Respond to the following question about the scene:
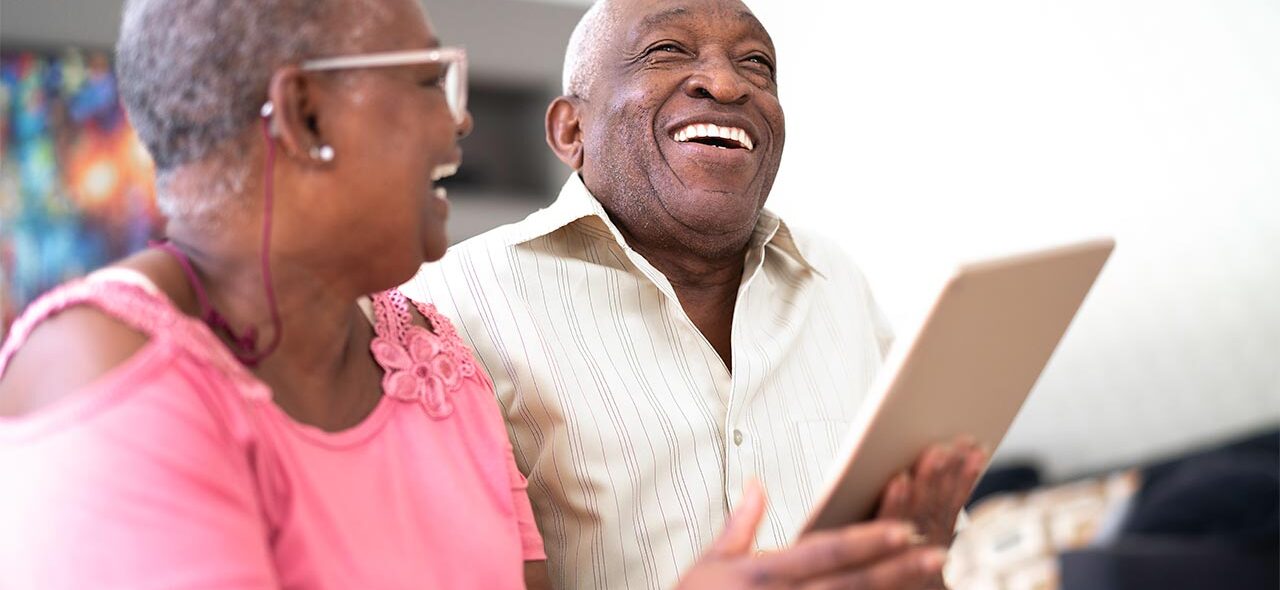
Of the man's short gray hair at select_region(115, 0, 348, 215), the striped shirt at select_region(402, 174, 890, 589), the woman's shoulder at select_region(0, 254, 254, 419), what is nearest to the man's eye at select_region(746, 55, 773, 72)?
the striped shirt at select_region(402, 174, 890, 589)

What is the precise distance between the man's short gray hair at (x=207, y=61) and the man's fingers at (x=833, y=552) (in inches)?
20.9

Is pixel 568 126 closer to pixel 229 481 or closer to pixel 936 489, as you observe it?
pixel 936 489

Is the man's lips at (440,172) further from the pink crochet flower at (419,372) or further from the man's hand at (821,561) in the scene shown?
the man's hand at (821,561)

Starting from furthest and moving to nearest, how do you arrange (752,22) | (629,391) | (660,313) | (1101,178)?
(1101,178) → (752,22) → (660,313) → (629,391)

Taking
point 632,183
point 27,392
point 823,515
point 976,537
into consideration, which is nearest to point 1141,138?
point 976,537

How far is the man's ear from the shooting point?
1813mm

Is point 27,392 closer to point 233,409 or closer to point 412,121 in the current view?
point 233,409

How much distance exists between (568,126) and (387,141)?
0.79 meters

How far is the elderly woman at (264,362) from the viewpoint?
85 centimetres

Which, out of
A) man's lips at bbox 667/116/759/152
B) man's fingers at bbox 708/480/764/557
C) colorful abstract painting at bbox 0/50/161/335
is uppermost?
man's lips at bbox 667/116/759/152

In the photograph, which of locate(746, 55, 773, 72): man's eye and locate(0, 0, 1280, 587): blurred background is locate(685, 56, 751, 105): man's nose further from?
locate(0, 0, 1280, 587): blurred background

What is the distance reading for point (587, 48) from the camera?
1.79 meters

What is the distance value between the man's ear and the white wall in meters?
1.52

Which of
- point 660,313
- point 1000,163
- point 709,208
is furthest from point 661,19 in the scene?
point 1000,163
